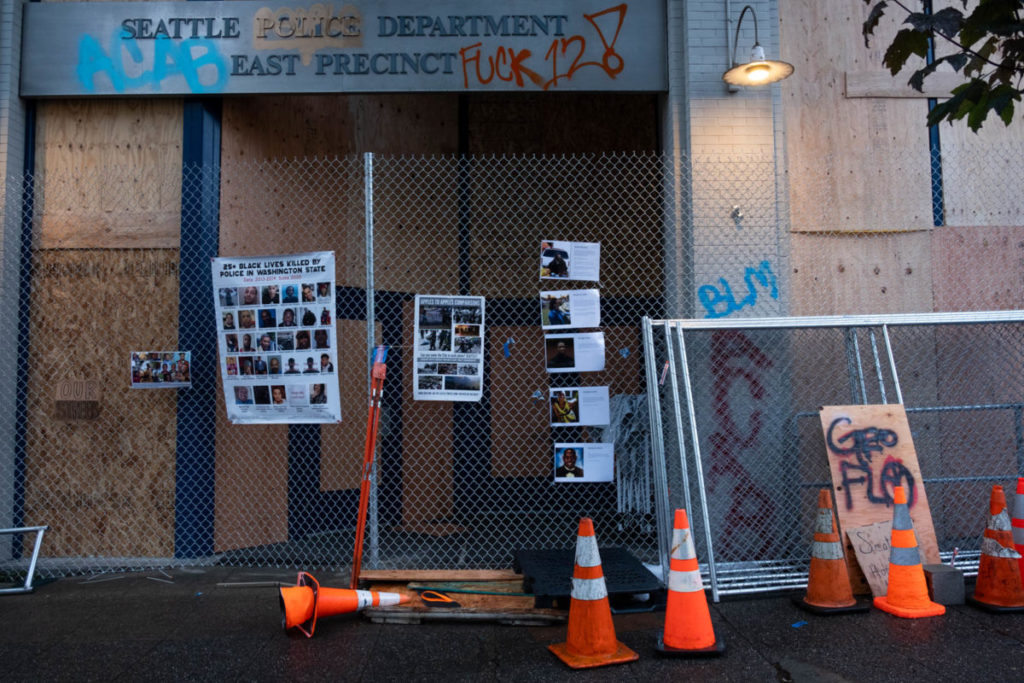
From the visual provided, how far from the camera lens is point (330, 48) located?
6.41 m

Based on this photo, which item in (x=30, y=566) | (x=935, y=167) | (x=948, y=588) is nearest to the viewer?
(x=948, y=588)

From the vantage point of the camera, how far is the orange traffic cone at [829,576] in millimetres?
4781

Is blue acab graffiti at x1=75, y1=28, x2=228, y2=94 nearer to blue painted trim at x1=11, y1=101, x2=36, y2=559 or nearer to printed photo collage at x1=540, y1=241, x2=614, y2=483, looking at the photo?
blue painted trim at x1=11, y1=101, x2=36, y2=559

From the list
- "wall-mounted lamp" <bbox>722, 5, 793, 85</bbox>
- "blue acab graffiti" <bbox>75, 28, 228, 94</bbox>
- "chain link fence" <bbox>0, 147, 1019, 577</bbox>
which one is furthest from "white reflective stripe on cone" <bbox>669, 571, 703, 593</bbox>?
"blue acab graffiti" <bbox>75, 28, 228, 94</bbox>

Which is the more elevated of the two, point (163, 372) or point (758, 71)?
point (758, 71)

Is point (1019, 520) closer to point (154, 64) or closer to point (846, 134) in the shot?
point (846, 134)

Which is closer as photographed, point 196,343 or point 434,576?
point 434,576

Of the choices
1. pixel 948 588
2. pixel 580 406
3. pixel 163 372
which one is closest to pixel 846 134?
pixel 580 406

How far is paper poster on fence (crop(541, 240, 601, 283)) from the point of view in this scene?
5926 mm

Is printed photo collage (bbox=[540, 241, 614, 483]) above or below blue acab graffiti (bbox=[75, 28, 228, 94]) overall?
below

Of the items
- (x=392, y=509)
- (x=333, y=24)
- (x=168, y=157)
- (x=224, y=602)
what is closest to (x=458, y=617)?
(x=224, y=602)

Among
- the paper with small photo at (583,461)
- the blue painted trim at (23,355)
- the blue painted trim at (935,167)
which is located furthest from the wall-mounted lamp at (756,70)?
the blue painted trim at (23,355)

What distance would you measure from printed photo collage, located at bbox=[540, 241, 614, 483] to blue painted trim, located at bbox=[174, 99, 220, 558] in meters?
2.85

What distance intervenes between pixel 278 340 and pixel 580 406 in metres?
2.46
